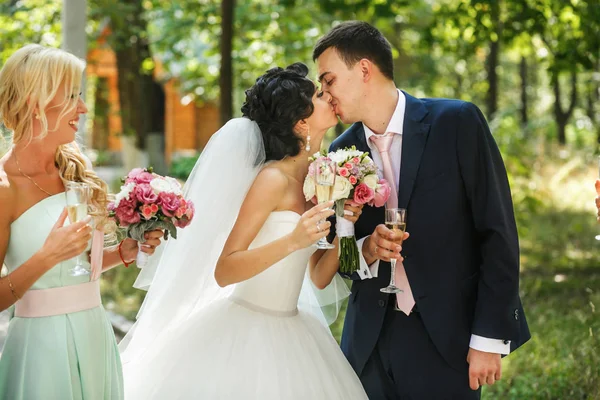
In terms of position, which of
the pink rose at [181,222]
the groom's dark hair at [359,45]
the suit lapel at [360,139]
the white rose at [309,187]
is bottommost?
the pink rose at [181,222]

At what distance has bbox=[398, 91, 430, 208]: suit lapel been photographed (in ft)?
12.5

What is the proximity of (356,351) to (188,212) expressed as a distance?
121cm

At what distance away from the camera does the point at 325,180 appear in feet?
12.1

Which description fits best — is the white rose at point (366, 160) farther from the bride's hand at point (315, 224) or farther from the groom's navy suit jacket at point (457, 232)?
the bride's hand at point (315, 224)

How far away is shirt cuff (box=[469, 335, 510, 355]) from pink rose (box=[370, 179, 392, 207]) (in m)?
0.79

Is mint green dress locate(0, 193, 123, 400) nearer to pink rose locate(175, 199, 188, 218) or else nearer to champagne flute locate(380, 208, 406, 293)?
pink rose locate(175, 199, 188, 218)

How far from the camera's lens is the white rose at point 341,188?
366cm


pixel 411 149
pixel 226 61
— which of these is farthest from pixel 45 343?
pixel 226 61

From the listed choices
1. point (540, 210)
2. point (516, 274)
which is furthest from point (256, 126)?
point (540, 210)

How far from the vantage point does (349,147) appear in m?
4.17

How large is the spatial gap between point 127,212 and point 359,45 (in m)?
1.51

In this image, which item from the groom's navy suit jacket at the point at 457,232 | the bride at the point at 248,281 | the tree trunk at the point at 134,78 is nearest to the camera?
the groom's navy suit jacket at the point at 457,232

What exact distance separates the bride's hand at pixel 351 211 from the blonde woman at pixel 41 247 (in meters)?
1.15

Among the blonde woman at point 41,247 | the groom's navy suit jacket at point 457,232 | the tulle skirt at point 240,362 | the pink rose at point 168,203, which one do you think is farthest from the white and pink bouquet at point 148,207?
the groom's navy suit jacket at point 457,232
